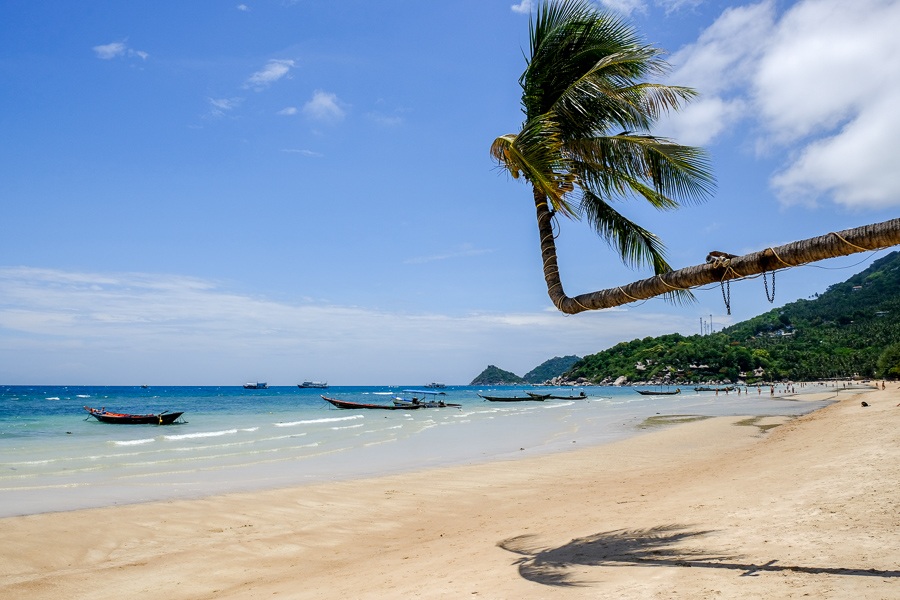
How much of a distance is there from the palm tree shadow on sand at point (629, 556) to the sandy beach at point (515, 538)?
0.03 metres


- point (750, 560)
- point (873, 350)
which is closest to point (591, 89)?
point (750, 560)

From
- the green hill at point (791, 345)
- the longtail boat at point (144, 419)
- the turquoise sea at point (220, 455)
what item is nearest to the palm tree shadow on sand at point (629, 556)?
the turquoise sea at point (220, 455)

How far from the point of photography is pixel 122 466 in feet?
53.7

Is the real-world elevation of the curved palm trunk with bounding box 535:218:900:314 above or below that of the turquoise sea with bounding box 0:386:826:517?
above

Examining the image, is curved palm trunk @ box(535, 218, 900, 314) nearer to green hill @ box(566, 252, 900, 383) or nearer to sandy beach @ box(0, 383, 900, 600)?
sandy beach @ box(0, 383, 900, 600)

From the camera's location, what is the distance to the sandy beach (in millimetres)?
4559

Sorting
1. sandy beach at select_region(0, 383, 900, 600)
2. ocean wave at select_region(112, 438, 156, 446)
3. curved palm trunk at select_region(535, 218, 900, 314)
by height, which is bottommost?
ocean wave at select_region(112, 438, 156, 446)

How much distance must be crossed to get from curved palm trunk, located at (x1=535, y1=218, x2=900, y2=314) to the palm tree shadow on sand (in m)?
2.28

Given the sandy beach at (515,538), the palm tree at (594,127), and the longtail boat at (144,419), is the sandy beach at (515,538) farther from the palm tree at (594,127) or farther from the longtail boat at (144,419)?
the longtail boat at (144,419)

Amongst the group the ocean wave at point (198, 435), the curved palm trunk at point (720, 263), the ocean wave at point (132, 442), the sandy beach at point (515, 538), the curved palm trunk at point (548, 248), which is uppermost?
the curved palm trunk at point (548, 248)

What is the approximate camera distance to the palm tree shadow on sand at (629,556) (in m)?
4.45

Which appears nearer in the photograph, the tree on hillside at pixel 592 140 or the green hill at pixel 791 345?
the tree on hillside at pixel 592 140

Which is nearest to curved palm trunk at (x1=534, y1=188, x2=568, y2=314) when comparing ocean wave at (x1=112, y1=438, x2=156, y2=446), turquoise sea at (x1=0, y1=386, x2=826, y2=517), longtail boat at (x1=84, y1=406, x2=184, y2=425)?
turquoise sea at (x1=0, y1=386, x2=826, y2=517)

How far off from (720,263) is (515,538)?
4.25 meters
